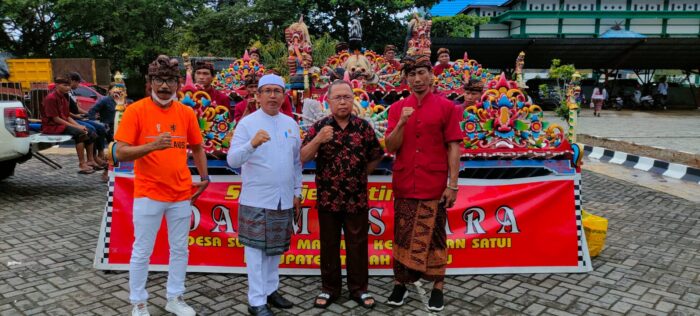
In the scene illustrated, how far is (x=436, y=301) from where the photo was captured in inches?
153

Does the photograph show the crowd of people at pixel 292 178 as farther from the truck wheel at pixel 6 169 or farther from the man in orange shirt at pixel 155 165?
the truck wheel at pixel 6 169

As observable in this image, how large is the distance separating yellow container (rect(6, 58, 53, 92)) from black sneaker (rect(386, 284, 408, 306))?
19659 mm

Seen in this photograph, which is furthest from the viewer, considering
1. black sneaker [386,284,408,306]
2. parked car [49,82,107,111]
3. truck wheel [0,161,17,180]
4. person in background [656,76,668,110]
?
person in background [656,76,668,110]

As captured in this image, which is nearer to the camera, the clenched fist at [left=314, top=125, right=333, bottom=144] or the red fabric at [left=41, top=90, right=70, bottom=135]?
the clenched fist at [left=314, top=125, right=333, bottom=144]

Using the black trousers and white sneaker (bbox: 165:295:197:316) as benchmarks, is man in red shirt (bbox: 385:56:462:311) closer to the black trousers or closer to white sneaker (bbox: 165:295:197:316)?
the black trousers

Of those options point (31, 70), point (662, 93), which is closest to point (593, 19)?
point (662, 93)

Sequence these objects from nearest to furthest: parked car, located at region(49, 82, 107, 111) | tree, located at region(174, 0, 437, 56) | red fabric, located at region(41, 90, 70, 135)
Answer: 1. red fabric, located at region(41, 90, 70, 135)
2. parked car, located at region(49, 82, 107, 111)
3. tree, located at region(174, 0, 437, 56)

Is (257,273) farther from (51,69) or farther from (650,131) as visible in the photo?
(51,69)

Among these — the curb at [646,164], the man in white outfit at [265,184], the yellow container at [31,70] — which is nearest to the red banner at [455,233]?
the man in white outfit at [265,184]

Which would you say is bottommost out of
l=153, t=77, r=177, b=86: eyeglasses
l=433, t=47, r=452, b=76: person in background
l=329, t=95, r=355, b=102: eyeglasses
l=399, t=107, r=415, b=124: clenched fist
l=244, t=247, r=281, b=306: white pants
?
l=244, t=247, r=281, b=306: white pants

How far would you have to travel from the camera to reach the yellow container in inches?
751

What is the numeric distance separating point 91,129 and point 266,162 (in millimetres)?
6951

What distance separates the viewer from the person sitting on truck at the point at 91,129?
8959 millimetres

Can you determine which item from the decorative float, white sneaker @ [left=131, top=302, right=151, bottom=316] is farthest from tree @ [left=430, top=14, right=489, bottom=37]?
white sneaker @ [left=131, top=302, right=151, bottom=316]
